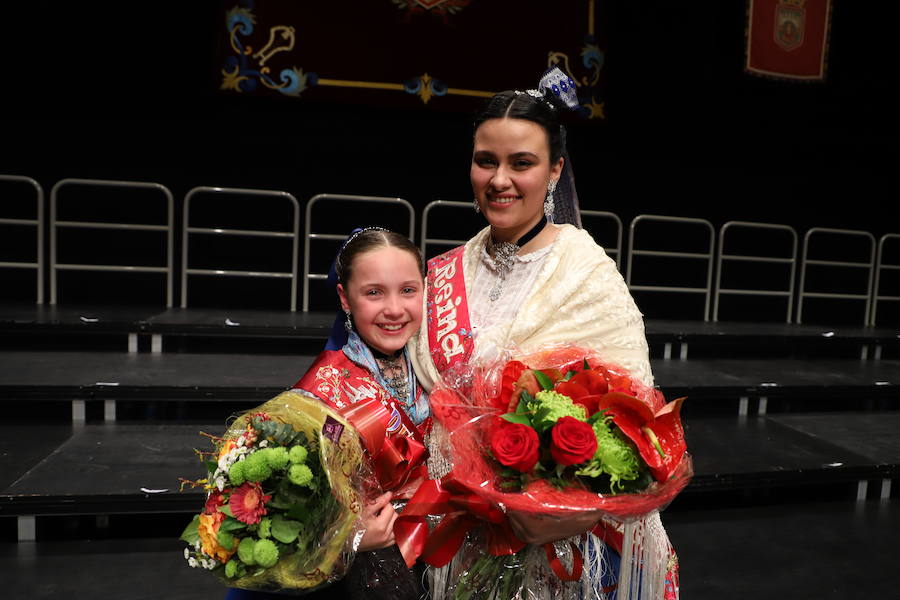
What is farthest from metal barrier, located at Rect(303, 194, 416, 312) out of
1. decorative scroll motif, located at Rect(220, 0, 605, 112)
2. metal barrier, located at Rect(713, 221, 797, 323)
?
metal barrier, located at Rect(713, 221, 797, 323)

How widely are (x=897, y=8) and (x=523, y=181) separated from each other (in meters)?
5.50

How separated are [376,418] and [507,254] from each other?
55cm

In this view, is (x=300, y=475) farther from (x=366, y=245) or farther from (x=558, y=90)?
(x=558, y=90)

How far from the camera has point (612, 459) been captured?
0.89 m

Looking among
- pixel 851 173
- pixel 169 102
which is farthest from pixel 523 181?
pixel 851 173

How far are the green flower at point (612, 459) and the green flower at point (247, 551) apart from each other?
0.47 m

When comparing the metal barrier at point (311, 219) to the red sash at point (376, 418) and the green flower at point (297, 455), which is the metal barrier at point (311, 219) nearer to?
the red sash at point (376, 418)

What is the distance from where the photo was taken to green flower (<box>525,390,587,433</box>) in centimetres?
91

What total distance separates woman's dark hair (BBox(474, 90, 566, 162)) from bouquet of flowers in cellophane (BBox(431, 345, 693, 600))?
0.48m

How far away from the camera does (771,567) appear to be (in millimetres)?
2383

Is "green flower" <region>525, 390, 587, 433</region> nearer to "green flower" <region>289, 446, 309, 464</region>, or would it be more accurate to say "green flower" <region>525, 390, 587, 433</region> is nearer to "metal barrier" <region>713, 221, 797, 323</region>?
"green flower" <region>289, 446, 309, 464</region>

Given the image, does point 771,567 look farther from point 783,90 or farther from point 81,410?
point 783,90

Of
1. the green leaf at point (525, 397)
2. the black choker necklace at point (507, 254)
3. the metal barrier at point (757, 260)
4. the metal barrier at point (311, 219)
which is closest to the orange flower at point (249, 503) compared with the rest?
the green leaf at point (525, 397)

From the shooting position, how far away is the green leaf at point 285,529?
0.88 meters
